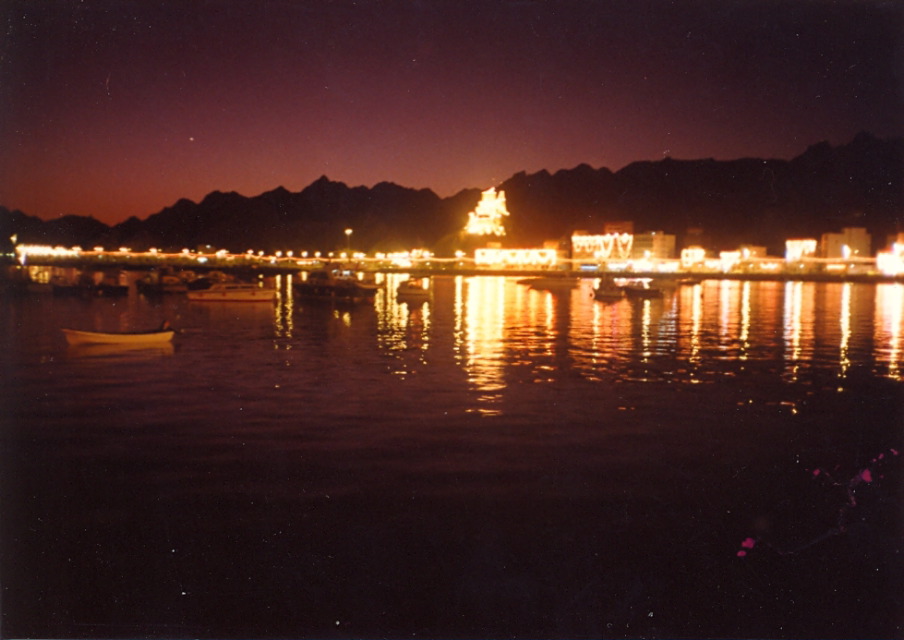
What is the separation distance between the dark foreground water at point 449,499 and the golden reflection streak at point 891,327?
763 mm

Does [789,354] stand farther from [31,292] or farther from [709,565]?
[31,292]

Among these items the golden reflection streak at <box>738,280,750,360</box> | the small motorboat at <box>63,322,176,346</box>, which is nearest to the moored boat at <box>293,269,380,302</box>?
the golden reflection streak at <box>738,280,750,360</box>

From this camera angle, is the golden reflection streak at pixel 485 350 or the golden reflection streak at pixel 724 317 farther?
the golden reflection streak at pixel 724 317

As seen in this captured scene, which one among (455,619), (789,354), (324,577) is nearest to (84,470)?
(324,577)

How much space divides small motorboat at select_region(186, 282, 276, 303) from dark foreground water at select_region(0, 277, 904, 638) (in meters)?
26.5

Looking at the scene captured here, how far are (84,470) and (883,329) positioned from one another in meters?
30.8

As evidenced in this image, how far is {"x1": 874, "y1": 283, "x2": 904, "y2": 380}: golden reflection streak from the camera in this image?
21531mm

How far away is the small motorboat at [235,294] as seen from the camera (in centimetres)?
4759

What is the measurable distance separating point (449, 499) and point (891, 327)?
96.9 feet

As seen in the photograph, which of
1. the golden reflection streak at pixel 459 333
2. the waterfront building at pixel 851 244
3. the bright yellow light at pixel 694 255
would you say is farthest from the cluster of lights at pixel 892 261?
the golden reflection streak at pixel 459 333

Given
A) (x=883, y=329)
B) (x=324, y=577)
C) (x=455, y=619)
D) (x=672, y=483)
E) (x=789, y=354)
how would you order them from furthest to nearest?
(x=883, y=329) < (x=789, y=354) < (x=672, y=483) < (x=324, y=577) < (x=455, y=619)

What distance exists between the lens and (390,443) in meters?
12.1

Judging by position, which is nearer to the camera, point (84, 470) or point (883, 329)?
point (84, 470)

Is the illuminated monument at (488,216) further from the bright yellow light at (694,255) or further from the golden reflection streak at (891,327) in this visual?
the golden reflection streak at (891,327)
